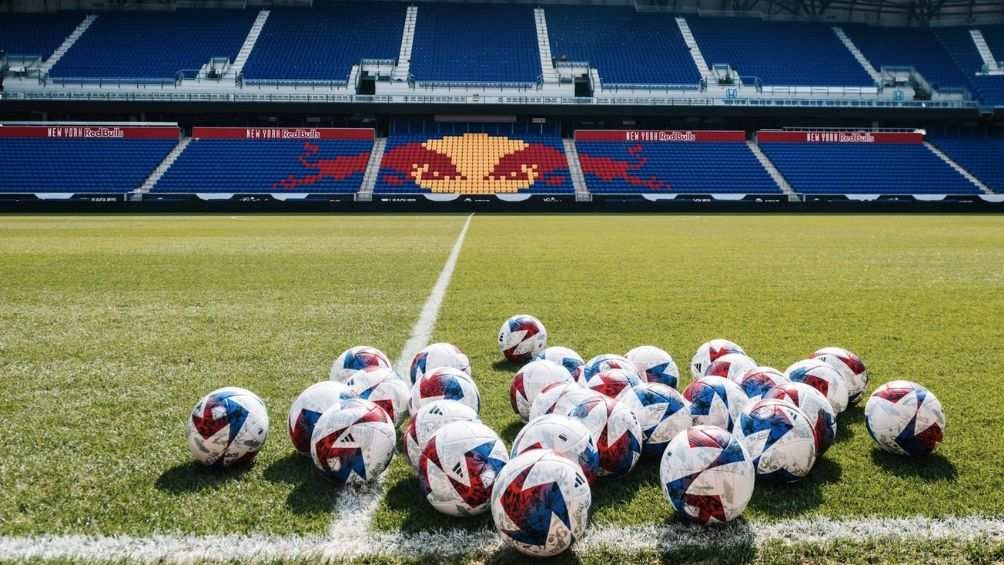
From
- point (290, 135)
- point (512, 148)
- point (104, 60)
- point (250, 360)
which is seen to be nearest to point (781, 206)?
point (512, 148)

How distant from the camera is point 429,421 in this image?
→ 10.5ft

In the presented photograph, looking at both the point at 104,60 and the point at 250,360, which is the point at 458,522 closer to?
the point at 250,360

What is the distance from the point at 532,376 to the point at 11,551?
2.53m

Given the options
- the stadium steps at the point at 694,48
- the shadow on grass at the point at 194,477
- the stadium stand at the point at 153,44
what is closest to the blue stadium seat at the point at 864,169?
the stadium steps at the point at 694,48

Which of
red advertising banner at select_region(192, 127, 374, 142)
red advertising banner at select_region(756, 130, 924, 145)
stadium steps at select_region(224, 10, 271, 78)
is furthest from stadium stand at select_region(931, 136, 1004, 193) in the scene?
stadium steps at select_region(224, 10, 271, 78)

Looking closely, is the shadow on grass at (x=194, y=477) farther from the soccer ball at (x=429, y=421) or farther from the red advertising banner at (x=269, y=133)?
the red advertising banner at (x=269, y=133)

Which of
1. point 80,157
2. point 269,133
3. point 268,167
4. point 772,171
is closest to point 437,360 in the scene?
point 268,167

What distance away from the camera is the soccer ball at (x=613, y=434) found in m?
3.16

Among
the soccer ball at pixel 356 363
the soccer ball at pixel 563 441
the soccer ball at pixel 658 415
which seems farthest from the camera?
the soccer ball at pixel 356 363

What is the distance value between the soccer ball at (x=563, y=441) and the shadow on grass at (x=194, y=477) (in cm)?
142

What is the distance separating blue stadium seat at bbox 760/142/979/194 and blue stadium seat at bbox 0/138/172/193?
107ft

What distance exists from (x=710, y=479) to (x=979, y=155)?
42.4 m

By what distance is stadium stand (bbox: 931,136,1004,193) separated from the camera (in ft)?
113

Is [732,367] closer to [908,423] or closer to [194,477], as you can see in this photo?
[908,423]
